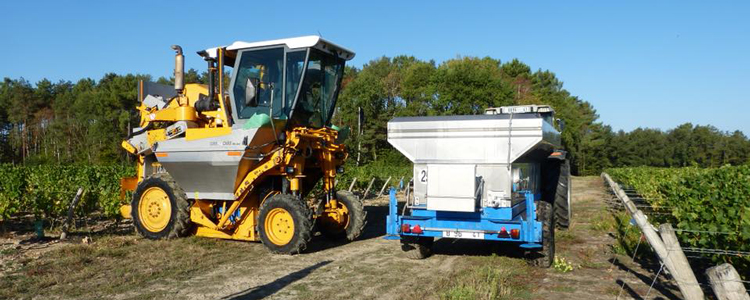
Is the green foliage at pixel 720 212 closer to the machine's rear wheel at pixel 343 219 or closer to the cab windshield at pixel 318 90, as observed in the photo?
the machine's rear wheel at pixel 343 219

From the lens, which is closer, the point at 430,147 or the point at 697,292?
the point at 697,292

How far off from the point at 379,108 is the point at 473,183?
4312 centimetres

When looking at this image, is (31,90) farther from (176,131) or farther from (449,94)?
(176,131)

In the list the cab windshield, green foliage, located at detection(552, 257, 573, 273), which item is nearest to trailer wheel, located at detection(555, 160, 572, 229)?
green foliage, located at detection(552, 257, 573, 273)

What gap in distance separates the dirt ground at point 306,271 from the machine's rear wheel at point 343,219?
29 cm

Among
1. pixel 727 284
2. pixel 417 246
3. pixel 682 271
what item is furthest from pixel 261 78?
pixel 727 284

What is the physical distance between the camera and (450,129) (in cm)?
828

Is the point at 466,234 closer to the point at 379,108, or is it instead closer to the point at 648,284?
the point at 648,284

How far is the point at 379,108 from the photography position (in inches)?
1989

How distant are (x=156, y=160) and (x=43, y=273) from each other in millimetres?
4256

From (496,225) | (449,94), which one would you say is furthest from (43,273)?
(449,94)

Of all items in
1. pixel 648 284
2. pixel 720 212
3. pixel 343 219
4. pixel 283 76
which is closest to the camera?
pixel 720 212

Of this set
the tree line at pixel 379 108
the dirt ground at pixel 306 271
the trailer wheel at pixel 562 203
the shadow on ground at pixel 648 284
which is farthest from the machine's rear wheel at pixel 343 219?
the tree line at pixel 379 108

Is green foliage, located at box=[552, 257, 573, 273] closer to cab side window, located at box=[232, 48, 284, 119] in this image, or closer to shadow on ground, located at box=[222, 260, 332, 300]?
shadow on ground, located at box=[222, 260, 332, 300]
